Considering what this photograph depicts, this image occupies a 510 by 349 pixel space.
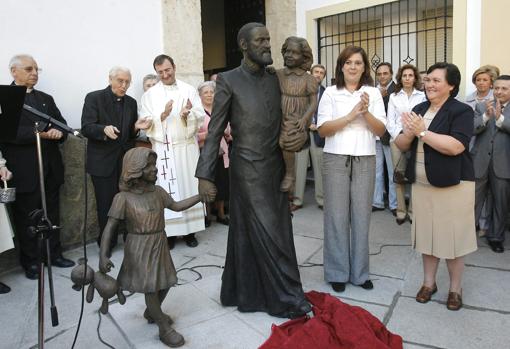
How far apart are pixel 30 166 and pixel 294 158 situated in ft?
9.24

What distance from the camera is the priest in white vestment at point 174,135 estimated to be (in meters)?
5.08

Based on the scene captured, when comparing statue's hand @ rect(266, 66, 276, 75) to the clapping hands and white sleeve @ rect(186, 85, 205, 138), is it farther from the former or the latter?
white sleeve @ rect(186, 85, 205, 138)

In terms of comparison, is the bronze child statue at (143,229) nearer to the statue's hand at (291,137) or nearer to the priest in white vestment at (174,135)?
the statue's hand at (291,137)

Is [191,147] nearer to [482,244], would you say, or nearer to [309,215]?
[309,215]

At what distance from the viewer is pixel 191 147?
5.30m

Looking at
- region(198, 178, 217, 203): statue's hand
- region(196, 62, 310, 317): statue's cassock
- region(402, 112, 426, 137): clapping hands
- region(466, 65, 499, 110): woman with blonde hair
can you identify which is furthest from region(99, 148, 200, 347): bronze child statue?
region(466, 65, 499, 110): woman with blonde hair

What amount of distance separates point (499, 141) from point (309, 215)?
2611 mm

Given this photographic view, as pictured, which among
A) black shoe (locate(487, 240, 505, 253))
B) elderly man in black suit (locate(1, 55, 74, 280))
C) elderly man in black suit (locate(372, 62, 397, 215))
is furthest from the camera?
elderly man in black suit (locate(372, 62, 397, 215))

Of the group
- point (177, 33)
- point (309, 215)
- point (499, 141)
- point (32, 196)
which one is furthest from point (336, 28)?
point (32, 196)

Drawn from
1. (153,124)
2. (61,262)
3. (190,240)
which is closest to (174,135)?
(153,124)

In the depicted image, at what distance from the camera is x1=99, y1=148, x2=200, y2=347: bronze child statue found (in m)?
2.66

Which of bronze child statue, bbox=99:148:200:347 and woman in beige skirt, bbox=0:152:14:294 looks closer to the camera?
bronze child statue, bbox=99:148:200:347

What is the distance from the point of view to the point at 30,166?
446cm

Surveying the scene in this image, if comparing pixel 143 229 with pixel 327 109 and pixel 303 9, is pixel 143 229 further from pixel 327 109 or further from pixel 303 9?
pixel 303 9
